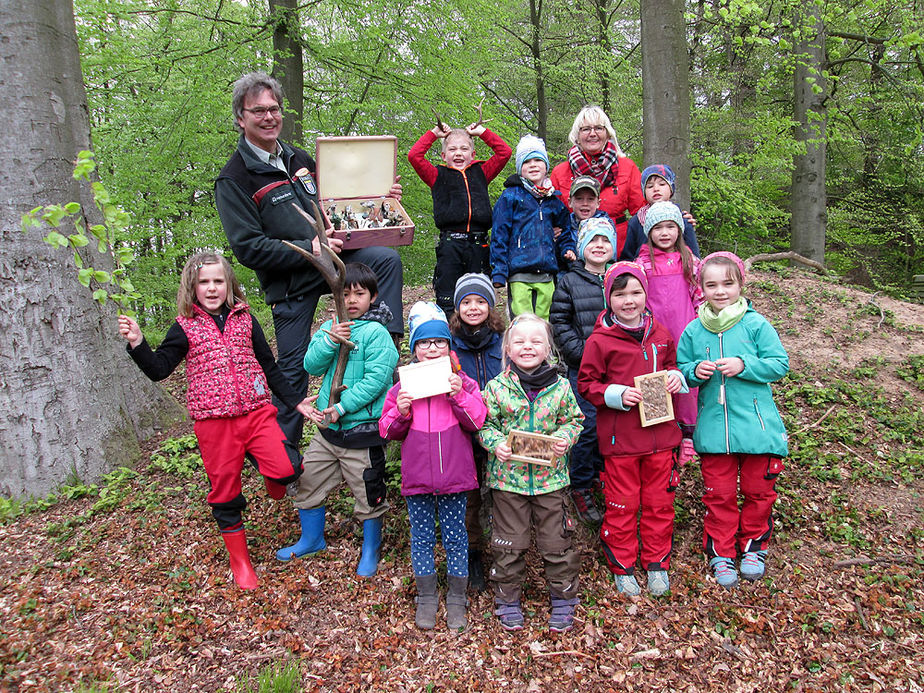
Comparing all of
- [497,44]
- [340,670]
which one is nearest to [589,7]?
[497,44]

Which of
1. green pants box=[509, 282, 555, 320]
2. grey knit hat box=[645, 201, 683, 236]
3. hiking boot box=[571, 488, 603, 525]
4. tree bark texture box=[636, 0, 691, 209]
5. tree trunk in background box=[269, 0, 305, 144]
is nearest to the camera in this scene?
grey knit hat box=[645, 201, 683, 236]

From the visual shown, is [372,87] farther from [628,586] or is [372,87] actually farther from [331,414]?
[628,586]

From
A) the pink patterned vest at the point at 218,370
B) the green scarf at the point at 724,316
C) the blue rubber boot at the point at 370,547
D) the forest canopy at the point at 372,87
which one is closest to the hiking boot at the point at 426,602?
the blue rubber boot at the point at 370,547

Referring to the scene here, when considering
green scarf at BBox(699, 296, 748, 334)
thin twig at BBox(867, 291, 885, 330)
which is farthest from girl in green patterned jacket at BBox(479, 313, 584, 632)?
thin twig at BBox(867, 291, 885, 330)

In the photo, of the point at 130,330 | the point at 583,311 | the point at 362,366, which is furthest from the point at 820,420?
the point at 130,330

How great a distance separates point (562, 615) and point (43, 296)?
13.9ft

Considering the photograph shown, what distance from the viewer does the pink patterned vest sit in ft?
12.1

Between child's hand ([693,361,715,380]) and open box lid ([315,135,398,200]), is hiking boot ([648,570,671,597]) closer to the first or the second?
child's hand ([693,361,715,380])

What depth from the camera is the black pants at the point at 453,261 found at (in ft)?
16.2

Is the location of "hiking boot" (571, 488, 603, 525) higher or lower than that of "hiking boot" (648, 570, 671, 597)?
higher

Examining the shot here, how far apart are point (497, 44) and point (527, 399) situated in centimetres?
950

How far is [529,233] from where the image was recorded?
481 centimetres

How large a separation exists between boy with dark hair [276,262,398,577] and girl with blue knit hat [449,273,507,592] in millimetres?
474

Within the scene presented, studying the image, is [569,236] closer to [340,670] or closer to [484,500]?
[484,500]
